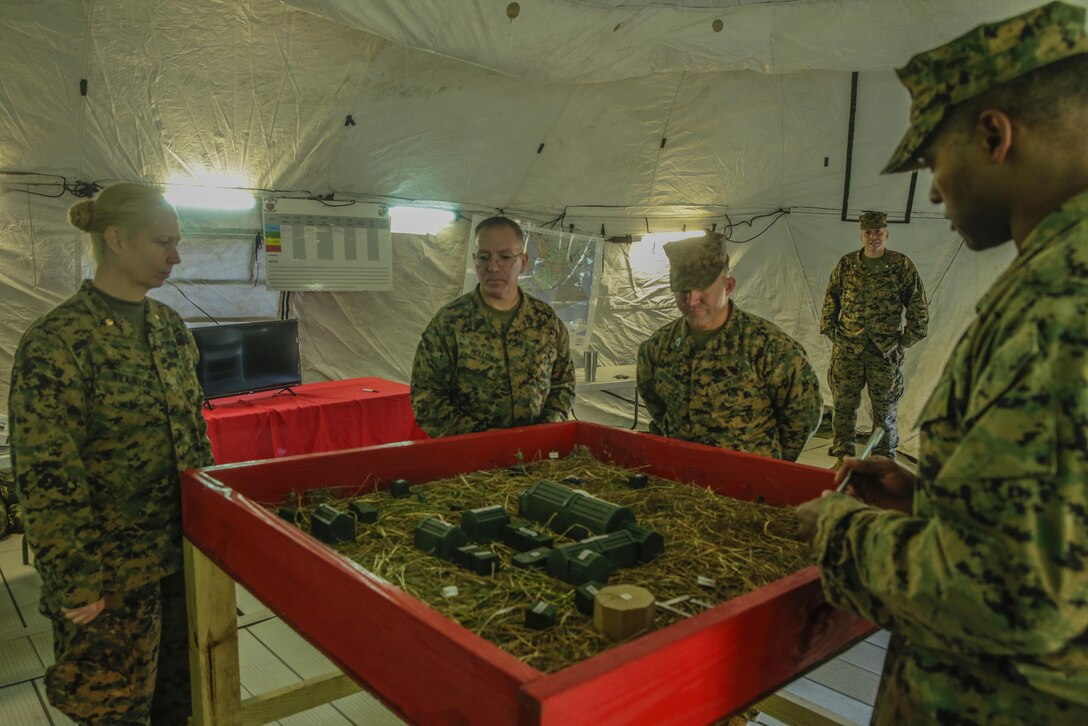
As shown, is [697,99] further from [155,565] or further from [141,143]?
[155,565]

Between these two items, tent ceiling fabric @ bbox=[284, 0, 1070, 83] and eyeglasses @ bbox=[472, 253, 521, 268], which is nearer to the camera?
eyeglasses @ bbox=[472, 253, 521, 268]

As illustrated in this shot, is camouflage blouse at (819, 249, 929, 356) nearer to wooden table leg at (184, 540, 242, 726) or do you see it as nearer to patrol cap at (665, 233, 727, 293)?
patrol cap at (665, 233, 727, 293)

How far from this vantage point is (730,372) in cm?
238

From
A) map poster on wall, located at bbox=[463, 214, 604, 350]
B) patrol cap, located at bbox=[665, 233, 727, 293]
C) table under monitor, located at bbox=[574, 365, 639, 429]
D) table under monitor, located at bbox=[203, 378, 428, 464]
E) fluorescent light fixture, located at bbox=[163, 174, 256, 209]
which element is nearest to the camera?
patrol cap, located at bbox=[665, 233, 727, 293]

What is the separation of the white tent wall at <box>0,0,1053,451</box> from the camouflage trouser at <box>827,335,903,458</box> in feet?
2.98

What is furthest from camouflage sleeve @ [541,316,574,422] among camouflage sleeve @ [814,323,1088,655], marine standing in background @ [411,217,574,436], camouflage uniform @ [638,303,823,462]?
camouflage sleeve @ [814,323,1088,655]

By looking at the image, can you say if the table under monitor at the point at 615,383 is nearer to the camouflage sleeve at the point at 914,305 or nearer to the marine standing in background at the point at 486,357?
Result: the camouflage sleeve at the point at 914,305

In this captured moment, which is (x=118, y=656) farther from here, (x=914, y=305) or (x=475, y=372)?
(x=914, y=305)

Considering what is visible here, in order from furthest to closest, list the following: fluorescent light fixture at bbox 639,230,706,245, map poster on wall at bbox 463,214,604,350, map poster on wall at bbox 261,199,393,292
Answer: fluorescent light fixture at bbox 639,230,706,245
map poster on wall at bbox 463,214,604,350
map poster on wall at bbox 261,199,393,292

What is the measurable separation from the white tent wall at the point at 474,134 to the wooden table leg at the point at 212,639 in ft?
9.70

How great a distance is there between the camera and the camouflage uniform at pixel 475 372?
2.66m

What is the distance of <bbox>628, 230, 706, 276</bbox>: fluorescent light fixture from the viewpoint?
25.3 feet

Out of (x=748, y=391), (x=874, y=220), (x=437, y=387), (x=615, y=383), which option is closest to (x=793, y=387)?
(x=748, y=391)

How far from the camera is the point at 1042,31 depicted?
0.81 metres
